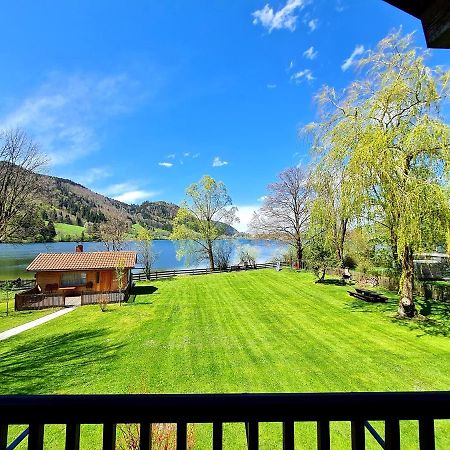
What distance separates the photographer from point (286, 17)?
34.5 feet

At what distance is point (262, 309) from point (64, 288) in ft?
50.9

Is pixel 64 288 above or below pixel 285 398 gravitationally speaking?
below

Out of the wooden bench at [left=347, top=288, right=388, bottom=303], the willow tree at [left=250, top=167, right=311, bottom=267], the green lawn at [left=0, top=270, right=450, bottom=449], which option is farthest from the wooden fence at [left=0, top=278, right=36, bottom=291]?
the wooden bench at [left=347, top=288, right=388, bottom=303]

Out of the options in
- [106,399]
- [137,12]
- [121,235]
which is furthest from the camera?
[121,235]

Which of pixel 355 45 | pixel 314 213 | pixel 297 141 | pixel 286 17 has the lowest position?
pixel 314 213

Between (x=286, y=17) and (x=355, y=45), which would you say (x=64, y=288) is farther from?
(x=355, y=45)

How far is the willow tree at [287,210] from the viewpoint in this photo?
29.5m

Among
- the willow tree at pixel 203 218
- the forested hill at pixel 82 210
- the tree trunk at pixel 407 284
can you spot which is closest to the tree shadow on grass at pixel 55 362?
the forested hill at pixel 82 210

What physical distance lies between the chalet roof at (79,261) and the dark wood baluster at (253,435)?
21482 mm

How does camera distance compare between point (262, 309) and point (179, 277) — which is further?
point (179, 277)

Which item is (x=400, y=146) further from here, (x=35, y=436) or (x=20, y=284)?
(x=20, y=284)

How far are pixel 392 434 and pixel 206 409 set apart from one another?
33.0 inches

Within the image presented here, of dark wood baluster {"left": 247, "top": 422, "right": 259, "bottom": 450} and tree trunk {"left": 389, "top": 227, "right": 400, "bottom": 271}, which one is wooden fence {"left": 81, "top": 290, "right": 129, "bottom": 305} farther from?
dark wood baluster {"left": 247, "top": 422, "right": 259, "bottom": 450}

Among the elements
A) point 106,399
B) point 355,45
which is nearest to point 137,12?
point 106,399
